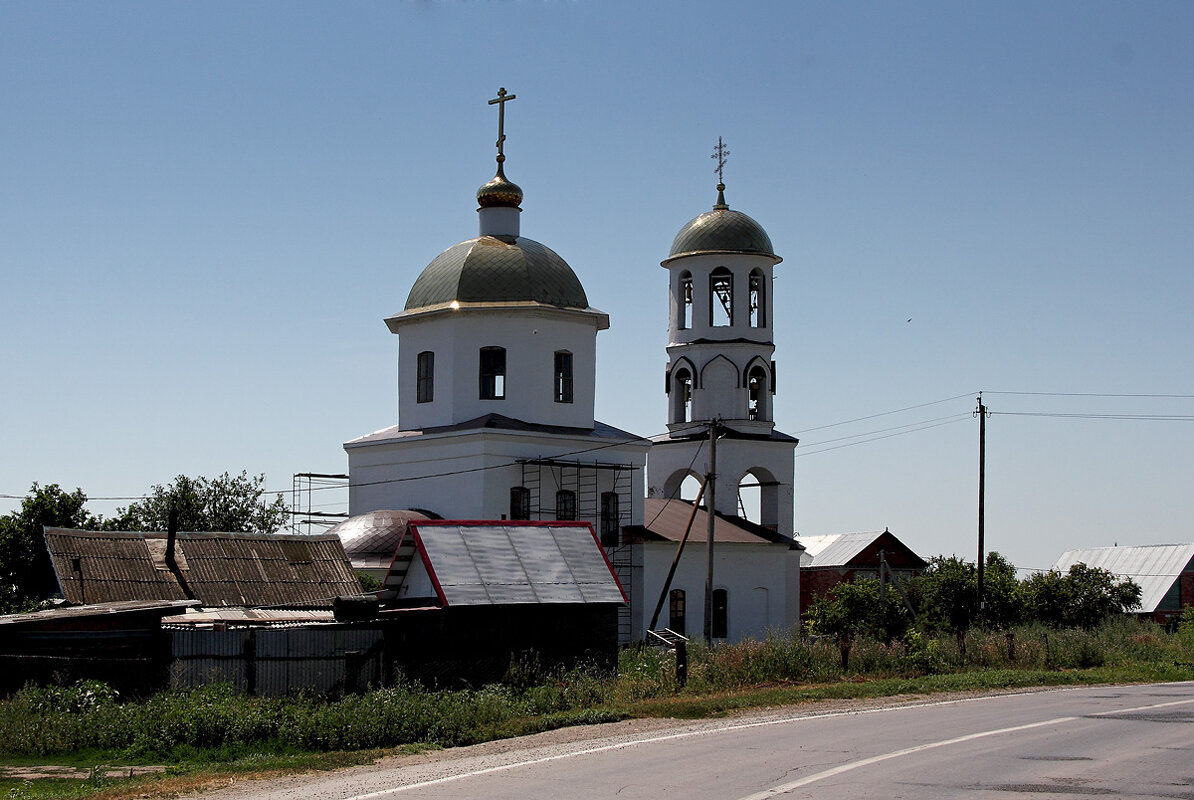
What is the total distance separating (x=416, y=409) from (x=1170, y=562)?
42.6 m

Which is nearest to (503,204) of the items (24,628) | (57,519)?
(57,519)

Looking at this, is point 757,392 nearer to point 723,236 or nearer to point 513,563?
point 723,236

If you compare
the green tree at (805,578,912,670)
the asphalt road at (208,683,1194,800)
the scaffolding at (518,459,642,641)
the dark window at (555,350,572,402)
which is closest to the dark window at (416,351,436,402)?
the dark window at (555,350,572,402)

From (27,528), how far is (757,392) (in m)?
23.1

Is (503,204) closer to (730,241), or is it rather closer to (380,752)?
(730,241)

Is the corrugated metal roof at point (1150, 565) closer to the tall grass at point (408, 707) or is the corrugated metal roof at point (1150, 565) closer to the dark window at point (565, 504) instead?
the dark window at point (565, 504)

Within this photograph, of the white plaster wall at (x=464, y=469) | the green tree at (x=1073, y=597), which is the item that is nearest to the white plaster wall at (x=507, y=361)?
the white plaster wall at (x=464, y=469)

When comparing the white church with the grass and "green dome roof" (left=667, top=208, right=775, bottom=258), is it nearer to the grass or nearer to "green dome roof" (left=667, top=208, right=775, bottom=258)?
"green dome roof" (left=667, top=208, right=775, bottom=258)

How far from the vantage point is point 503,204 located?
133ft

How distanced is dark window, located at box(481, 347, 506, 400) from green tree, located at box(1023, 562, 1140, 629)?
2063cm

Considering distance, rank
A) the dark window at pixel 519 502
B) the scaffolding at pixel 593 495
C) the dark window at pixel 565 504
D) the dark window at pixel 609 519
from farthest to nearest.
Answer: the dark window at pixel 609 519 → the dark window at pixel 565 504 → the scaffolding at pixel 593 495 → the dark window at pixel 519 502

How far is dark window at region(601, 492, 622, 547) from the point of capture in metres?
39.3

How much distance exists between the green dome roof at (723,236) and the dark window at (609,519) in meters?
10.2

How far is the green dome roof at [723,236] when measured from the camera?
4550 cm
